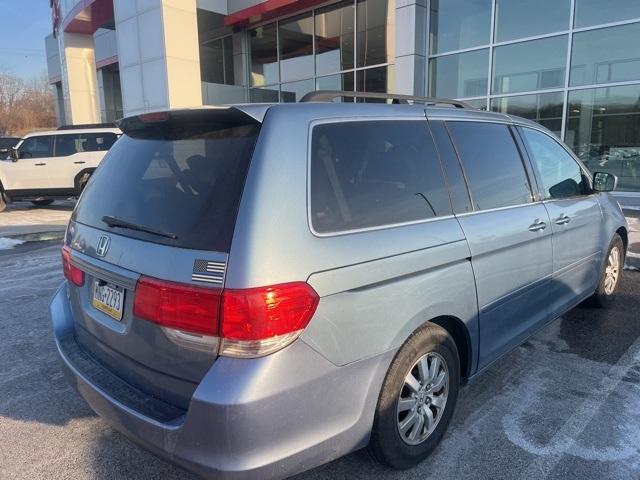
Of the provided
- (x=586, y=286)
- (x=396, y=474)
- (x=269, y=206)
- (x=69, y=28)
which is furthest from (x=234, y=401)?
(x=69, y=28)

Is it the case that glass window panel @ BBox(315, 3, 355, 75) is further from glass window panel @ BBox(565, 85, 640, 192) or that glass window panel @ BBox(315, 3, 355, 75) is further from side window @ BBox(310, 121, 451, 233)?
side window @ BBox(310, 121, 451, 233)

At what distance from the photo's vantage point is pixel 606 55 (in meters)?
10.9

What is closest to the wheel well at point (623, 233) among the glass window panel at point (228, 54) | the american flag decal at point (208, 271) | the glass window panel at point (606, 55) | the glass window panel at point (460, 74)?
the american flag decal at point (208, 271)

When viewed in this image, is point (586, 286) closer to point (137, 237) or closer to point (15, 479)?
point (137, 237)

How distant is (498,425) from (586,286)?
6.16ft

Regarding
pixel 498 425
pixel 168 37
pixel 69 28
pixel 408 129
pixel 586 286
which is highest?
pixel 69 28

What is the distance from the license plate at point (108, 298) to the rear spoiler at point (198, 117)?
0.84 metres

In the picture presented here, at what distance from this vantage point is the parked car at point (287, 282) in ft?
6.01

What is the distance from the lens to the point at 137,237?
218 cm

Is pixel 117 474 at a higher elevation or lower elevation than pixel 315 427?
lower

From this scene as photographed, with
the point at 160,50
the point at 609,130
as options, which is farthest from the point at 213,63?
the point at 609,130

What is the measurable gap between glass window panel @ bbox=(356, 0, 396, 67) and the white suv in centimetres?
800

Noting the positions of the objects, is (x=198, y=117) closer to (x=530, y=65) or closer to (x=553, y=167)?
(x=553, y=167)

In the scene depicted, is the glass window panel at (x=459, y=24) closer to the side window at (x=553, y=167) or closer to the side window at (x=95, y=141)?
the side window at (x=95, y=141)
